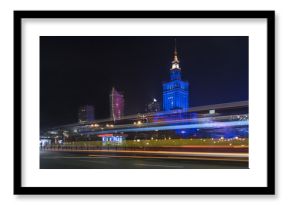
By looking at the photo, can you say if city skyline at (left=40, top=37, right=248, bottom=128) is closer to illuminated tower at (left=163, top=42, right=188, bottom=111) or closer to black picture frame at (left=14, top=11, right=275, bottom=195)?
illuminated tower at (left=163, top=42, right=188, bottom=111)

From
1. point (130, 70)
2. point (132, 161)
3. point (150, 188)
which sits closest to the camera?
point (150, 188)

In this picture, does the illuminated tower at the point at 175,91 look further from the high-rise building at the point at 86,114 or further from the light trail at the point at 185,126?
the high-rise building at the point at 86,114

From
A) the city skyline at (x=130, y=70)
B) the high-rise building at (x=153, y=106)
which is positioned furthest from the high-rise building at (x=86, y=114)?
the high-rise building at (x=153, y=106)

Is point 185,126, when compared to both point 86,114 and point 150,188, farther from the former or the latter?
point 86,114

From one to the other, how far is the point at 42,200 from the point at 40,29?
4.80ft

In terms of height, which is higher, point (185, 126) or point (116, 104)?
point (116, 104)

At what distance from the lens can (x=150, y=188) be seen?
2809 millimetres

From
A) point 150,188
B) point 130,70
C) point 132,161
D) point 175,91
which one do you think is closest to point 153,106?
point 175,91

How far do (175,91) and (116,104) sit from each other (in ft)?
1.77

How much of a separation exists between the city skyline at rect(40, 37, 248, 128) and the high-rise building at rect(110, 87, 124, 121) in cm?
5

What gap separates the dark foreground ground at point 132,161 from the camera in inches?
112

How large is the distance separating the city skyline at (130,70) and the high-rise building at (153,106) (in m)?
0.04

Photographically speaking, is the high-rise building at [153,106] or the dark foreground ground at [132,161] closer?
the dark foreground ground at [132,161]
